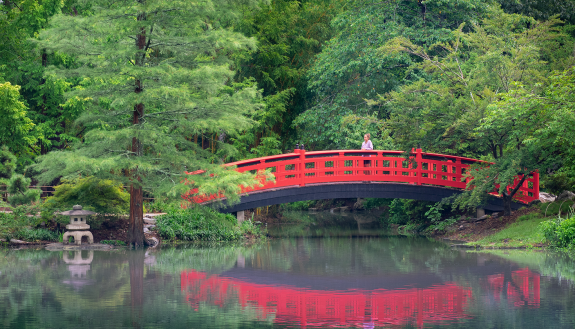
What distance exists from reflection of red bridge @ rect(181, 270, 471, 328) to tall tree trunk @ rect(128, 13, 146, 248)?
5639 millimetres

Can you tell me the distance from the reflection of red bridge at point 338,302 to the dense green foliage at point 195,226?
6.69 metres

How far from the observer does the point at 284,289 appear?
34.7 ft

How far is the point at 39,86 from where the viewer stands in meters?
20.9

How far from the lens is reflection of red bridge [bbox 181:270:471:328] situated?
8.06 m

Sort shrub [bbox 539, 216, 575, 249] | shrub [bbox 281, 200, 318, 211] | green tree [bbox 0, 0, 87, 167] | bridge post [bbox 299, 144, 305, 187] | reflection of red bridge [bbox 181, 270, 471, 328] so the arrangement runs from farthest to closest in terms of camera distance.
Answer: shrub [bbox 281, 200, 318, 211]
green tree [bbox 0, 0, 87, 167]
bridge post [bbox 299, 144, 305, 187]
shrub [bbox 539, 216, 575, 249]
reflection of red bridge [bbox 181, 270, 471, 328]

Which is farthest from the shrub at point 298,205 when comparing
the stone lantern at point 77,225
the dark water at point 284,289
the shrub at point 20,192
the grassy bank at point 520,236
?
the dark water at point 284,289

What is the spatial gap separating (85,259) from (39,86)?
8.94m

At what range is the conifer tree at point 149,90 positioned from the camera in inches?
584

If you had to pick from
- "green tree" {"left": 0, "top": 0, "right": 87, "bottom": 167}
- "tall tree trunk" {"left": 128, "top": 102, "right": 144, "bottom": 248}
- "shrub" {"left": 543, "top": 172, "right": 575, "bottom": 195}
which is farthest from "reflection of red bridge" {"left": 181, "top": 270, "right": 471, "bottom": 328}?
"green tree" {"left": 0, "top": 0, "right": 87, "bottom": 167}

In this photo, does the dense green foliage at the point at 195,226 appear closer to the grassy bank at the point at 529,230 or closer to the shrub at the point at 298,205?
the grassy bank at the point at 529,230

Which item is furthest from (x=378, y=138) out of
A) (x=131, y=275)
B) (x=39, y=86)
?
(x=131, y=275)

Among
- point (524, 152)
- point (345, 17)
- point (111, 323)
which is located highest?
point (345, 17)

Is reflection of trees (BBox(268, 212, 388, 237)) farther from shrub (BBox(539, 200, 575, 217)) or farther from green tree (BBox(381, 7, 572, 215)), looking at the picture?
shrub (BBox(539, 200, 575, 217))

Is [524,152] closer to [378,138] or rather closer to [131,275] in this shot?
[378,138]
